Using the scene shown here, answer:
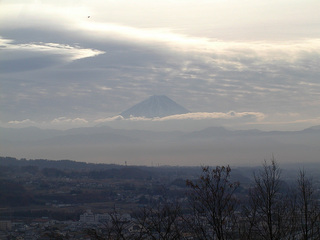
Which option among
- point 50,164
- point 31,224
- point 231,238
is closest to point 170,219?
point 231,238

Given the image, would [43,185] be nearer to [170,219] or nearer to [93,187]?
[93,187]

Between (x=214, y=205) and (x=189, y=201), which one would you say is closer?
(x=214, y=205)

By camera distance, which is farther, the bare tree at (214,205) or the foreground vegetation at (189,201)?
the foreground vegetation at (189,201)

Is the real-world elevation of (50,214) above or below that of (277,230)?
below

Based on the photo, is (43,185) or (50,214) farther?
(43,185)

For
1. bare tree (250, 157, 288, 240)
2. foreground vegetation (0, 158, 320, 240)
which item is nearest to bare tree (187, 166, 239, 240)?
foreground vegetation (0, 158, 320, 240)

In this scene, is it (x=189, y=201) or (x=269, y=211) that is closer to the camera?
(x=269, y=211)

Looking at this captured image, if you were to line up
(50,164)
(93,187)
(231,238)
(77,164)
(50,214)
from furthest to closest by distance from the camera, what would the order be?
1. (77,164)
2. (50,164)
3. (93,187)
4. (50,214)
5. (231,238)

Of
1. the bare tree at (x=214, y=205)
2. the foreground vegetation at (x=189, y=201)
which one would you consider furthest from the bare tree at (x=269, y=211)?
the bare tree at (x=214, y=205)

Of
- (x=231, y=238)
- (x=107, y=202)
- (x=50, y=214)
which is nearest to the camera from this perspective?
(x=231, y=238)

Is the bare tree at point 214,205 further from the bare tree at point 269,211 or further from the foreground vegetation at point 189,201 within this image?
the bare tree at point 269,211

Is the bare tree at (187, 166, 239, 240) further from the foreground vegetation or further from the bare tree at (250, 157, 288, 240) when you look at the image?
the bare tree at (250, 157, 288, 240)
